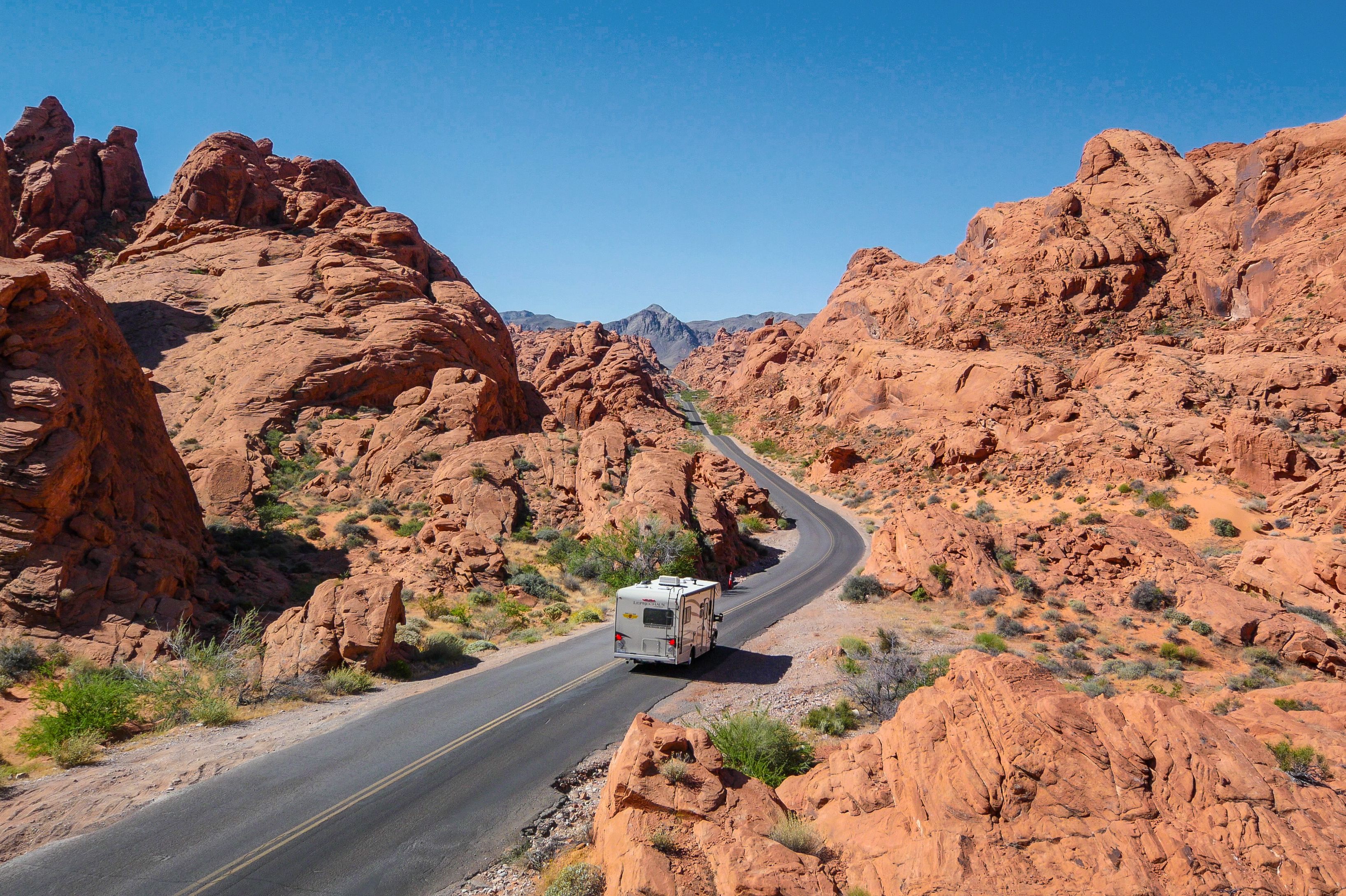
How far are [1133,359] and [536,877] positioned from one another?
4830 cm

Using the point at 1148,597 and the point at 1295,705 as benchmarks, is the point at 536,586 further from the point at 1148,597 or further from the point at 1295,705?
the point at 1295,705

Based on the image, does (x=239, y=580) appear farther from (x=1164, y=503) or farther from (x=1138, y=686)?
(x=1164, y=503)

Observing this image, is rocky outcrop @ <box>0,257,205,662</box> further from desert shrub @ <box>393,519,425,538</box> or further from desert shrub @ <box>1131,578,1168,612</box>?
desert shrub @ <box>1131,578,1168,612</box>

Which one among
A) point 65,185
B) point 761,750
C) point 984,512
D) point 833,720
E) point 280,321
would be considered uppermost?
point 65,185

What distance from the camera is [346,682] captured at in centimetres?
1455

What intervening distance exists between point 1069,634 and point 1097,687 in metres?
5.30

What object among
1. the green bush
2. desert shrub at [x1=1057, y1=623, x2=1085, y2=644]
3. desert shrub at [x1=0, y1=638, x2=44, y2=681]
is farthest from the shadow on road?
desert shrub at [x1=0, y1=638, x2=44, y2=681]

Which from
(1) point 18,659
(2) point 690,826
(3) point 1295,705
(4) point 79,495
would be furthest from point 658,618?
(4) point 79,495

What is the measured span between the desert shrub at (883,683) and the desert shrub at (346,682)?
1079 centimetres

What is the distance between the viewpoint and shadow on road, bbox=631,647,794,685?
15.9 m

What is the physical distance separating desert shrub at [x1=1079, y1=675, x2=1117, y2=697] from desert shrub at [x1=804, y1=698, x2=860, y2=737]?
17.3ft

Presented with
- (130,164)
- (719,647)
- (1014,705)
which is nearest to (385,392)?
(719,647)

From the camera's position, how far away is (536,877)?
302 inches

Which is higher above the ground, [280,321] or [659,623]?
[280,321]
